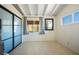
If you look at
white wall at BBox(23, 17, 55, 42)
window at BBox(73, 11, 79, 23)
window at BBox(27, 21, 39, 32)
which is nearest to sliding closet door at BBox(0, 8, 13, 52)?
window at BBox(73, 11, 79, 23)

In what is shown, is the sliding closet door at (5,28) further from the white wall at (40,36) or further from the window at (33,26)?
the window at (33,26)

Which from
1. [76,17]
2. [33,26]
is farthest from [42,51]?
[33,26]

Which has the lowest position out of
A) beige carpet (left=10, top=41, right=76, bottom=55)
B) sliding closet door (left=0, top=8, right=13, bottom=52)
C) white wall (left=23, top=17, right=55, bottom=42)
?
beige carpet (left=10, top=41, right=76, bottom=55)

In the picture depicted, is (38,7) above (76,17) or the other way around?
above

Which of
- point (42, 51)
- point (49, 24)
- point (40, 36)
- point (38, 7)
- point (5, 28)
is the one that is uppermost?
point (38, 7)

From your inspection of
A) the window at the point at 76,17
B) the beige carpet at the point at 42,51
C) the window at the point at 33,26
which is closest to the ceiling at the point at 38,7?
the window at the point at 76,17

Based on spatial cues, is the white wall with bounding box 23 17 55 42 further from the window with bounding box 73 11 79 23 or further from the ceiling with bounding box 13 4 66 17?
the window with bounding box 73 11 79 23

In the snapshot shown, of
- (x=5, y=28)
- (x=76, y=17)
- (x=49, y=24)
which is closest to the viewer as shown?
(x=5, y=28)

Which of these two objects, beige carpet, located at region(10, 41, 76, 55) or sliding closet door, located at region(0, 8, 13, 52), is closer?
sliding closet door, located at region(0, 8, 13, 52)

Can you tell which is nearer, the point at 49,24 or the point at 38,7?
the point at 38,7

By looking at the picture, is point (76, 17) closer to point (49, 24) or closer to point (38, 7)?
point (38, 7)

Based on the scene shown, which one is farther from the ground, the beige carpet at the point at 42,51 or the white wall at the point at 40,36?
the white wall at the point at 40,36
